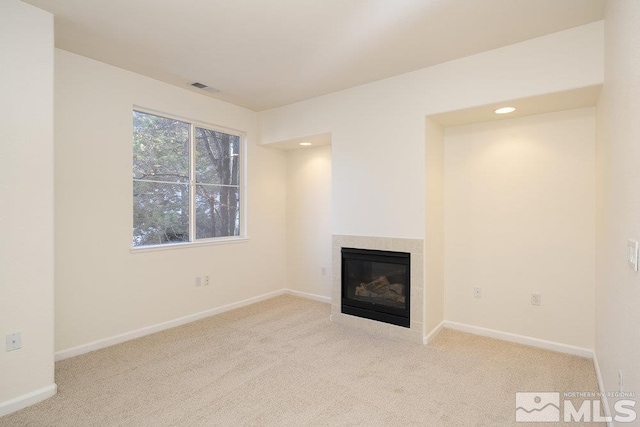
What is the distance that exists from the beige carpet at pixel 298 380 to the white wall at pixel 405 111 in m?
1.25

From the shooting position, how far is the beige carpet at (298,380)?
2.05m

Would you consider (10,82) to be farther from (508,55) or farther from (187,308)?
(508,55)

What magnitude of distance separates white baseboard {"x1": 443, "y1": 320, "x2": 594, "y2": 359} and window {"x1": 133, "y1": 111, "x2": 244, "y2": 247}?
3.06 meters

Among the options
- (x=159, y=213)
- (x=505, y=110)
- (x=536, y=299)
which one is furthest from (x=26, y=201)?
(x=536, y=299)

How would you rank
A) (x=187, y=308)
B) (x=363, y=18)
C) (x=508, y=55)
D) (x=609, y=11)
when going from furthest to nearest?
(x=187, y=308), (x=508, y=55), (x=363, y=18), (x=609, y=11)

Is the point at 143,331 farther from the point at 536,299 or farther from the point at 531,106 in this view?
the point at 531,106

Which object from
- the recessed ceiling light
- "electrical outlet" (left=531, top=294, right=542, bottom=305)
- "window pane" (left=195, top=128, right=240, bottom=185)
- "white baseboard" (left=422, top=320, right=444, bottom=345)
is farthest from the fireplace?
"window pane" (left=195, top=128, right=240, bottom=185)

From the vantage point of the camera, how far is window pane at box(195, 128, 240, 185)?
13.3ft

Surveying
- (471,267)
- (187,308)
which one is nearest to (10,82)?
(187,308)

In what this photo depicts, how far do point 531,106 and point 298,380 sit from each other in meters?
3.07

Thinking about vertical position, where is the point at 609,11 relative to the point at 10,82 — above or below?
above

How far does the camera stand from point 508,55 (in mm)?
2725

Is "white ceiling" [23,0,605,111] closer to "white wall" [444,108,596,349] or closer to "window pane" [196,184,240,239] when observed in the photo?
"white wall" [444,108,596,349]

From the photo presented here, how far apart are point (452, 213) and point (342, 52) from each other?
2.07 meters
